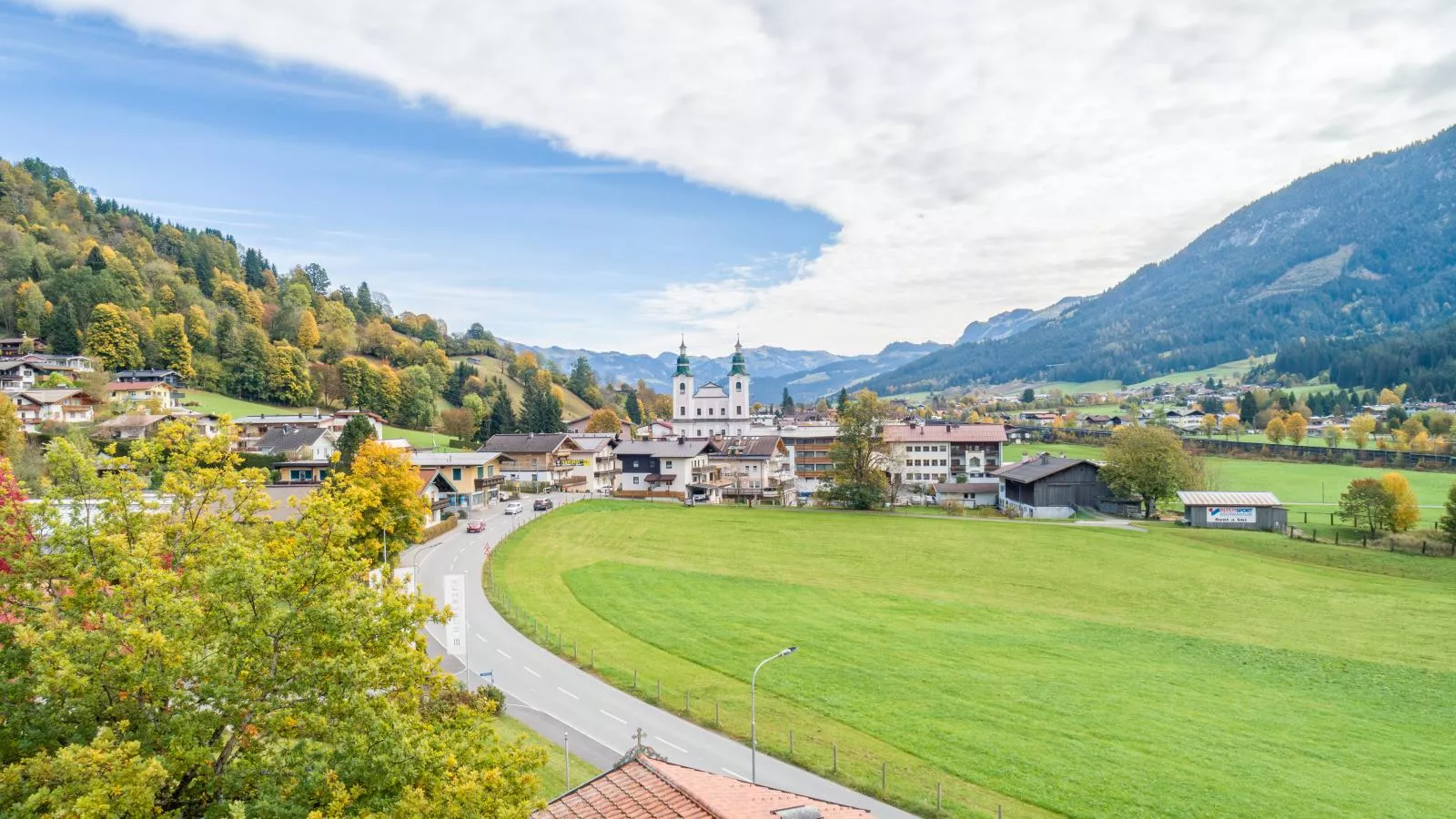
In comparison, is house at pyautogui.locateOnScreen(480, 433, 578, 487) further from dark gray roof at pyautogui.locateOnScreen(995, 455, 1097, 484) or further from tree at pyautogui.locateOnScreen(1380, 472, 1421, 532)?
tree at pyautogui.locateOnScreen(1380, 472, 1421, 532)

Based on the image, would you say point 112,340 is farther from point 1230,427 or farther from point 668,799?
point 1230,427

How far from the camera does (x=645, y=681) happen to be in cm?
2842

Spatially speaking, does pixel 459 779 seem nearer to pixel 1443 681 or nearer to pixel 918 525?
pixel 1443 681

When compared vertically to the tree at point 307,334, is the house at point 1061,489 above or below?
below

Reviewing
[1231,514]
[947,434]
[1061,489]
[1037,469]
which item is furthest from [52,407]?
[1231,514]

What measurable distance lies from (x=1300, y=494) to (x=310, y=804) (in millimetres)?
100217

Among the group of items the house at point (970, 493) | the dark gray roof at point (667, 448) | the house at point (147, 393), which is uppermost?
the house at point (147, 393)

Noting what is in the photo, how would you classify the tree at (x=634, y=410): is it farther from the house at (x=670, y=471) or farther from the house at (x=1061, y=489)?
the house at (x=1061, y=489)

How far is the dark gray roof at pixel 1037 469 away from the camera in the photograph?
7300 cm

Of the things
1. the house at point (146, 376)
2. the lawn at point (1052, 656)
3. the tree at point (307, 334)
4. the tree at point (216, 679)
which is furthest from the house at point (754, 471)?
the tree at point (307, 334)

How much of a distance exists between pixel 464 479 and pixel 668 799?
206ft

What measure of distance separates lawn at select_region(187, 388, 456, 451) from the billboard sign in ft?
273

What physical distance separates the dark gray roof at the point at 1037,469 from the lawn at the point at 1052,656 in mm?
14577

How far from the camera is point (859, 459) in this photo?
73938 millimetres
